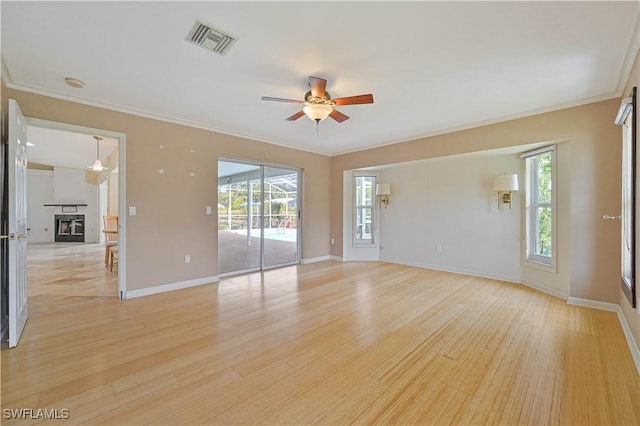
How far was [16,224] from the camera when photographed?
2.37m

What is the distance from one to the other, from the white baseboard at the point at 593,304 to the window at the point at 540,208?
535 millimetres

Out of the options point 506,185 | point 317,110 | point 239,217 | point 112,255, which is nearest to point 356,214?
point 239,217

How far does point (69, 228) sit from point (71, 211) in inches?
24.8

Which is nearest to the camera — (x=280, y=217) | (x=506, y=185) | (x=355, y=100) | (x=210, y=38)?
(x=210, y=38)

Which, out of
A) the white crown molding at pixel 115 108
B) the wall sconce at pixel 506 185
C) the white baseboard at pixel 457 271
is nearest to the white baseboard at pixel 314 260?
the white baseboard at pixel 457 271

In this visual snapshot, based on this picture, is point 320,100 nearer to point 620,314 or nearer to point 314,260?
point 620,314

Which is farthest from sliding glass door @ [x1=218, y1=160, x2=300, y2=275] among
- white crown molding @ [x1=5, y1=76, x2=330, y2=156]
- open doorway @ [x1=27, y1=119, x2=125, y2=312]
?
open doorway @ [x1=27, y1=119, x2=125, y2=312]

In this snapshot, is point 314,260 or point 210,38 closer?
point 210,38

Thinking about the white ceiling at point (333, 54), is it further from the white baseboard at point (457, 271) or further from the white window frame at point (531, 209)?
the white baseboard at point (457, 271)

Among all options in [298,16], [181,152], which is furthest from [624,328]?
[181,152]

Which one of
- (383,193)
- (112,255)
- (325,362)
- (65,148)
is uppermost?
(65,148)

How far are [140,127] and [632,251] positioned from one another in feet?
18.4

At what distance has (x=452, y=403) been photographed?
166cm

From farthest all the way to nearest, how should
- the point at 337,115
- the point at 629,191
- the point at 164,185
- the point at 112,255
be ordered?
the point at 112,255
the point at 164,185
the point at 337,115
the point at 629,191
